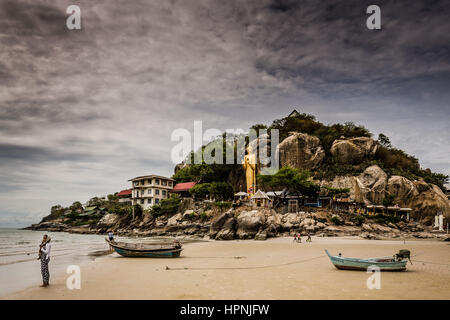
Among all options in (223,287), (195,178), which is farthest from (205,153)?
(223,287)

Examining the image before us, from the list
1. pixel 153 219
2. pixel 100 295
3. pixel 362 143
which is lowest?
pixel 153 219

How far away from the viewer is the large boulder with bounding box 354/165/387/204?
5316 centimetres

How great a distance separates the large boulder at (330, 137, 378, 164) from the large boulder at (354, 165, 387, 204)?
4712 millimetres

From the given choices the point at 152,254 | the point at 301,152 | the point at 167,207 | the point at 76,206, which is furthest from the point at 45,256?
the point at 76,206

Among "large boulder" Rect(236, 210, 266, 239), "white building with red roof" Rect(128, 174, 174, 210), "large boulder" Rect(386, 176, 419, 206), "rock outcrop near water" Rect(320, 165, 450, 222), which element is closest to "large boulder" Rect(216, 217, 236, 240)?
"large boulder" Rect(236, 210, 266, 239)

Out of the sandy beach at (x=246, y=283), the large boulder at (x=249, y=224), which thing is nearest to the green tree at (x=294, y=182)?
the large boulder at (x=249, y=224)

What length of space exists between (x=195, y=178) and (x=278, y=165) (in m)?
24.8

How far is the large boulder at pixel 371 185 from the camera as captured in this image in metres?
53.2

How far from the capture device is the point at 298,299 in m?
9.09

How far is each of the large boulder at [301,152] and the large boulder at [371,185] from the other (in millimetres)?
10518

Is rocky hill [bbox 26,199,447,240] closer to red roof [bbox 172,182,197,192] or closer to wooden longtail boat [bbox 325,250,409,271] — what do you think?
red roof [bbox 172,182,197,192]

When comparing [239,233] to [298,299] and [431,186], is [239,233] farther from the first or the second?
[431,186]

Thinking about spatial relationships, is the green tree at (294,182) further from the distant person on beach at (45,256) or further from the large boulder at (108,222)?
the large boulder at (108,222)

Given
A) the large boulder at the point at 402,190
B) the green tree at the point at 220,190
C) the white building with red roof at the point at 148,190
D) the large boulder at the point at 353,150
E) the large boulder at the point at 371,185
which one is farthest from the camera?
the white building with red roof at the point at 148,190
